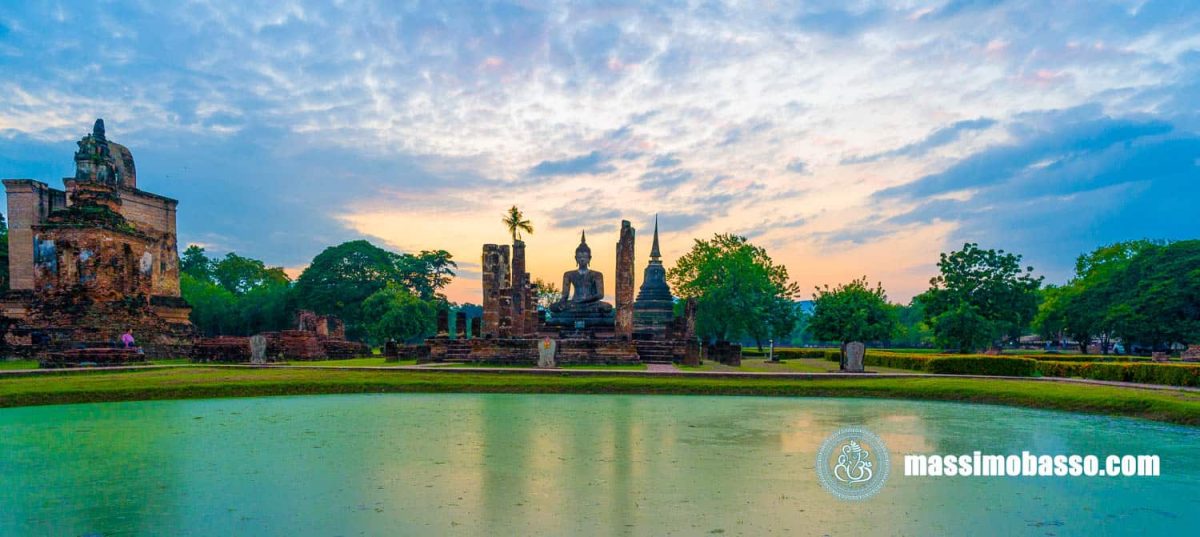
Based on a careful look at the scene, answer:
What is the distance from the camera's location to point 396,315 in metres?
49.4

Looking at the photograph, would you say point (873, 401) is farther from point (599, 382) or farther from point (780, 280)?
point (780, 280)

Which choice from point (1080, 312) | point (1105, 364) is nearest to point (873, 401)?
point (1105, 364)

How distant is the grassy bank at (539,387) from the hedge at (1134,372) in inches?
111

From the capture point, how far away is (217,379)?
16.8 m

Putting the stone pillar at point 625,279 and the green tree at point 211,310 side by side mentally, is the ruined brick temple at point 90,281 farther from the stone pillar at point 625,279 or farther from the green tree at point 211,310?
the green tree at point 211,310

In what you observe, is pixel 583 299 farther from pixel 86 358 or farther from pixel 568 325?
pixel 86 358

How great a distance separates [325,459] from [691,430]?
15.7 ft

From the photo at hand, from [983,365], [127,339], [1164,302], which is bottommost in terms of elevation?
[983,365]

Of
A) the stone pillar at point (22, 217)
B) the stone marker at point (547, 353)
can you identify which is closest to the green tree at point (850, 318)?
the stone marker at point (547, 353)

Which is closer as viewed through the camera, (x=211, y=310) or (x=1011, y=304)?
(x=1011, y=304)

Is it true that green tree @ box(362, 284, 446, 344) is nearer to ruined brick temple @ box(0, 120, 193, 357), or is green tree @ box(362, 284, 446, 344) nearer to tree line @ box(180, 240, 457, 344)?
tree line @ box(180, 240, 457, 344)

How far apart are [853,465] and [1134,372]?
15.2 meters

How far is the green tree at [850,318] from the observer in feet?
86.5

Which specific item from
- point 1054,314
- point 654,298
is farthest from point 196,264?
point 1054,314
